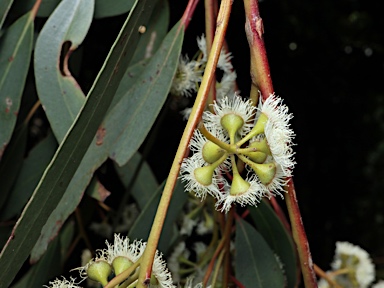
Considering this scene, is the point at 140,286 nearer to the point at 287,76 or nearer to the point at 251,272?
the point at 251,272

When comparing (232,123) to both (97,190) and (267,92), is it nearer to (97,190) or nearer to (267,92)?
(267,92)

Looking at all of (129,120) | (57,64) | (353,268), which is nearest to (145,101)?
(129,120)

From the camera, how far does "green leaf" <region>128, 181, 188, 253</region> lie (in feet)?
3.20

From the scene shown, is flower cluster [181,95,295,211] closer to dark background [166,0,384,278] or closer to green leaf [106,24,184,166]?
green leaf [106,24,184,166]

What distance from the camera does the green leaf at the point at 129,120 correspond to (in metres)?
0.83

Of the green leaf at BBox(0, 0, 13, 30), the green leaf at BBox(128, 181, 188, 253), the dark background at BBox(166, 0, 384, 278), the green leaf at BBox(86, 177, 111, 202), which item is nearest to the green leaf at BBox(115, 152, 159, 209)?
the green leaf at BBox(128, 181, 188, 253)

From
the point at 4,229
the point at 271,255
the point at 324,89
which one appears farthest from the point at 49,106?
the point at 324,89

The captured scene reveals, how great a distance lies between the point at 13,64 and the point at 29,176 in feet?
0.66

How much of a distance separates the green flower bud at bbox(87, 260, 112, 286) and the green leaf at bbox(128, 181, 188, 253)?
1.01 ft

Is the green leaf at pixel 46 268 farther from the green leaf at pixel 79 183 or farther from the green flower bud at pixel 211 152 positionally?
the green flower bud at pixel 211 152

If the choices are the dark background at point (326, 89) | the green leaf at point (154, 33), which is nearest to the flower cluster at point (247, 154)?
the green leaf at point (154, 33)

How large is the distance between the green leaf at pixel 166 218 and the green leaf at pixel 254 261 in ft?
0.33

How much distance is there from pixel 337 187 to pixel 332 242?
0.71ft

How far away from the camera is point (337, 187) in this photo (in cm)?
243
